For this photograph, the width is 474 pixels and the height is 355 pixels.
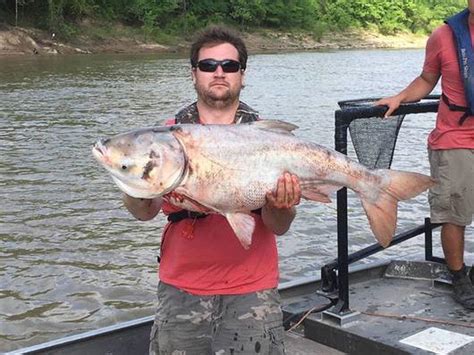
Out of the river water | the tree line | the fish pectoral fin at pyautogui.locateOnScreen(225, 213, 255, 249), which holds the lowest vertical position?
the river water

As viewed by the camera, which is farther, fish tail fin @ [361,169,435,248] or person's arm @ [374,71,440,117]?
person's arm @ [374,71,440,117]

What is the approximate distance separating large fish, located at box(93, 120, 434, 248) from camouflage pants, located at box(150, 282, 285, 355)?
43 centimetres

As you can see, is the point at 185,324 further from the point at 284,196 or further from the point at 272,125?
the point at 272,125

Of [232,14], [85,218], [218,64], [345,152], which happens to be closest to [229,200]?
[218,64]

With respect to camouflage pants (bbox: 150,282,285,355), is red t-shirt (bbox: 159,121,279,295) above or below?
above

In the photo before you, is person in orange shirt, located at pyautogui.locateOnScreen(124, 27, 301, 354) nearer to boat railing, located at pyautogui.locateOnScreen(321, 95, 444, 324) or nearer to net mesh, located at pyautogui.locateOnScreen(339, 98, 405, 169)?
boat railing, located at pyautogui.locateOnScreen(321, 95, 444, 324)

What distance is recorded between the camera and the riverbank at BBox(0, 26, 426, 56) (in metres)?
44.8

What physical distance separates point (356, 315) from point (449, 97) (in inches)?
61.9

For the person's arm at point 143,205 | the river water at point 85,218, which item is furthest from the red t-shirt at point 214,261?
the river water at point 85,218

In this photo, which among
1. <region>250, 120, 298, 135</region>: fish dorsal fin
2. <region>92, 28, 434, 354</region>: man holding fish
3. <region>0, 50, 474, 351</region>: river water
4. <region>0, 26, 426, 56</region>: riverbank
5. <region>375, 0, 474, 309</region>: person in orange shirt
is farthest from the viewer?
<region>0, 26, 426, 56</region>: riverbank

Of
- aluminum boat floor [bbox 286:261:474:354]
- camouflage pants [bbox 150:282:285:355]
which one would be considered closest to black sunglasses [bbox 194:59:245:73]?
camouflage pants [bbox 150:282:285:355]

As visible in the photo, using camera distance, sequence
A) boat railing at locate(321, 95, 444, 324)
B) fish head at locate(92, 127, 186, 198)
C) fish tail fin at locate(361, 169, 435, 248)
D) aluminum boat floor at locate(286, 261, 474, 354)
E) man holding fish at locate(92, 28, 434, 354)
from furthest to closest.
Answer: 1. boat railing at locate(321, 95, 444, 324)
2. aluminum boat floor at locate(286, 261, 474, 354)
3. fish tail fin at locate(361, 169, 435, 248)
4. man holding fish at locate(92, 28, 434, 354)
5. fish head at locate(92, 127, 186, 198)

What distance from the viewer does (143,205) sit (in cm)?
331

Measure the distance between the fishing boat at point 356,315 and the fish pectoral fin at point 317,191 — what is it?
37.8 inches
